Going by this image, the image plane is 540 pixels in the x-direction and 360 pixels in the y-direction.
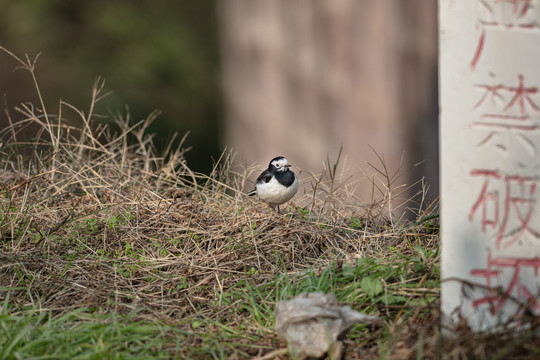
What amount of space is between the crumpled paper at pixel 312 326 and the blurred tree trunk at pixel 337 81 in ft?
9.55

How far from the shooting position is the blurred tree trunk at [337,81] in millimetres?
5555

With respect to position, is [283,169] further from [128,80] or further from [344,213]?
[128,80]

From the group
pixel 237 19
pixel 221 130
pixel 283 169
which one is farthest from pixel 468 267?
pixel 221 130

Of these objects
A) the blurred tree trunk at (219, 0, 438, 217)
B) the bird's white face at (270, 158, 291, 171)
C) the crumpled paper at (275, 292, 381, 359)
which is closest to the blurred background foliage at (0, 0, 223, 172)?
the blurred tree trunk at (219, 0, 438, 217)

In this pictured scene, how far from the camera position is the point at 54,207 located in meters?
3.93

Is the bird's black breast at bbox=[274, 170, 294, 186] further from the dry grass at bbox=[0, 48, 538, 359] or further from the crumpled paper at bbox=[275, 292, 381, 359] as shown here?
the crumpled paper at bbox=[275, 292, 381, 359]

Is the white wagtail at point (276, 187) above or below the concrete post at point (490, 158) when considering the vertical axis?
below

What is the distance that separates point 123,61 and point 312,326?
345 inches

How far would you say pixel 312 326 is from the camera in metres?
2.54

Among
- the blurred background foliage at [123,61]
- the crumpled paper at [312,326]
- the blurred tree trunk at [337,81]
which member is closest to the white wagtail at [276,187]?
the blurred tree trunk at [337,81]

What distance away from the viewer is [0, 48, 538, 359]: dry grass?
2719 mm

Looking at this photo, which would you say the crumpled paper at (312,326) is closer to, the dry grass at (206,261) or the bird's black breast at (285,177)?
the dry grass at (206,261)

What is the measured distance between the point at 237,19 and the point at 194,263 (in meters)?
3.96

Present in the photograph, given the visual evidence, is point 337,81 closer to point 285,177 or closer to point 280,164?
point 280,164
